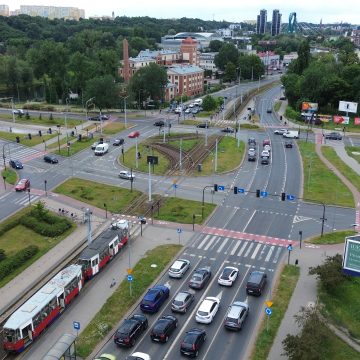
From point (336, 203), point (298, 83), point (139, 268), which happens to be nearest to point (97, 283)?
point (139, 268)

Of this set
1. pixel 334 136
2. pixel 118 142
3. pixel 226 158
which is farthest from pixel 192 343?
pixel 334 136

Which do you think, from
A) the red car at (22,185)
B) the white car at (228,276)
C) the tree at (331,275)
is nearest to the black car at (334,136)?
the tree at (331,275)

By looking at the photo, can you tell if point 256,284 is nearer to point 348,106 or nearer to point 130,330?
point 130,330

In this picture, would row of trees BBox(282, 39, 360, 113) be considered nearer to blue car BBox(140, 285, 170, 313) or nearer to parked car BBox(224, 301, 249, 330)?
blue car BBox(140, 285, 170, 313)

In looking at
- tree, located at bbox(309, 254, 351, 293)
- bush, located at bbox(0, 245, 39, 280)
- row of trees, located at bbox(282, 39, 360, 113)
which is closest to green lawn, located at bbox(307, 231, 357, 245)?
tree, located at bbox(309, 254, 351, 293)

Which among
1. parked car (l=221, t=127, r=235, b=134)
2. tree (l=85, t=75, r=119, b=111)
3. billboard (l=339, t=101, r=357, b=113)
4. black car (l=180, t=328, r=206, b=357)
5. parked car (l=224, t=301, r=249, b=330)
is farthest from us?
billboard (l=339, t=101, r=357, b=113)

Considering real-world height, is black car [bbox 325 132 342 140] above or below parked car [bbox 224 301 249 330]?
above

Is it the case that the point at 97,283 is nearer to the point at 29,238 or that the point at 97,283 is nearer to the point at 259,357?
the point at 29,238
